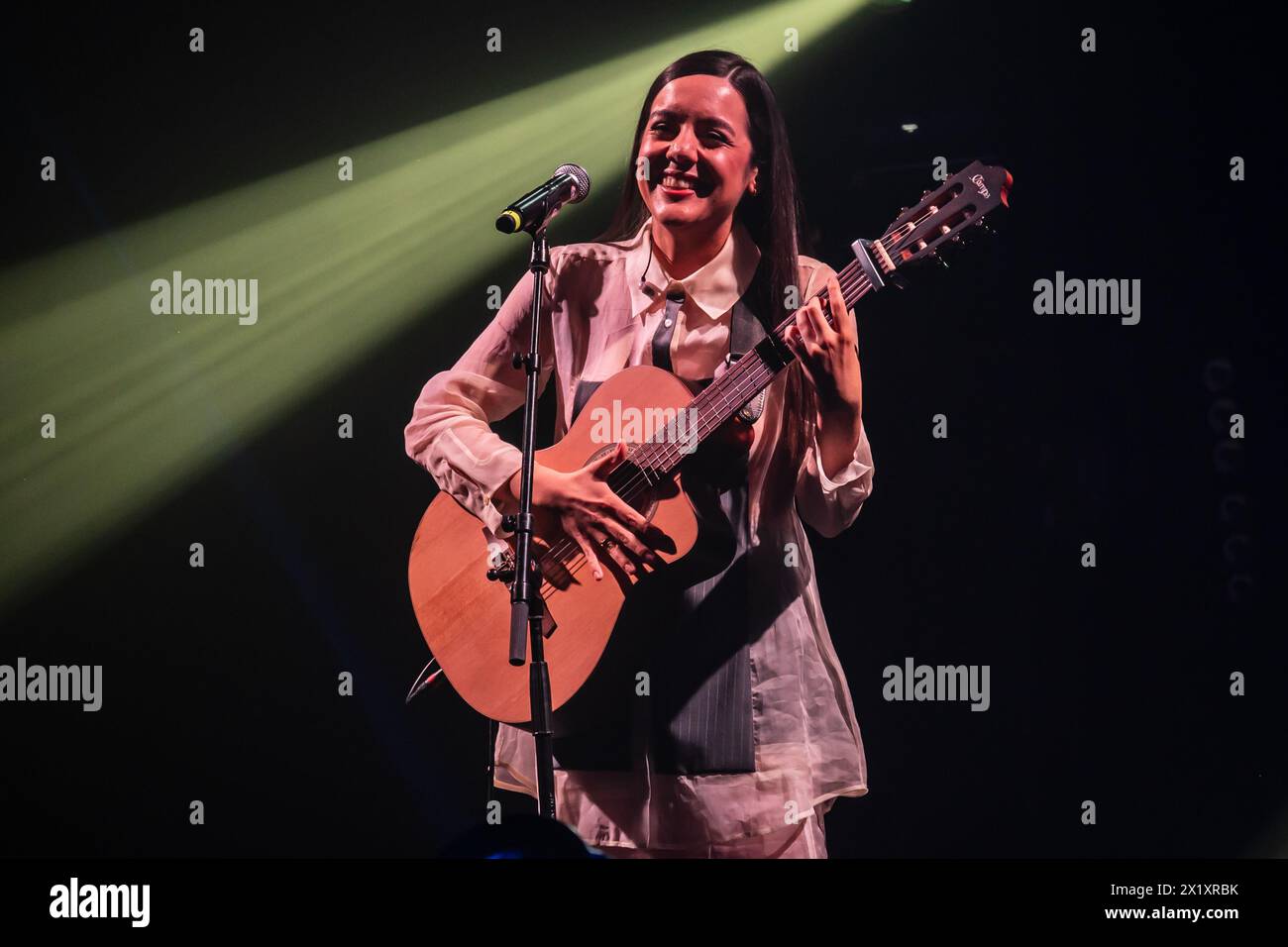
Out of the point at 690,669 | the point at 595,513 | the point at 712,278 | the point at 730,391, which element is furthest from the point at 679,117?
the point at 690,669

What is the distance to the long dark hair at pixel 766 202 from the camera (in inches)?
133

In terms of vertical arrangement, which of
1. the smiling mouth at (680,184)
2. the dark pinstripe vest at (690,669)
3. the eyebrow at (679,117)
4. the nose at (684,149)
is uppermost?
the eyebrow at (679,117)

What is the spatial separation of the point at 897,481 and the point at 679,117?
108 centimetres

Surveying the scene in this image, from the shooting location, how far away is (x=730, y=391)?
130 inches

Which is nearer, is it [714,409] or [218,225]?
[714,409]

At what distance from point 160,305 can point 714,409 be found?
1.54 meters

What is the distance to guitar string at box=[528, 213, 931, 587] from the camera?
3291 mm

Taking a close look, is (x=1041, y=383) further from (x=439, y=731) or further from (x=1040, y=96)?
(x=439, y=731)

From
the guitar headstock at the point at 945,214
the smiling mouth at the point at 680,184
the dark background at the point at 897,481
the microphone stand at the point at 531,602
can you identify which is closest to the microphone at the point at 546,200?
the microphone stand at the point at 531,602

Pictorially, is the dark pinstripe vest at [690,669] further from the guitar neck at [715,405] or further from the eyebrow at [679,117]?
the eyebrow at [679,117]

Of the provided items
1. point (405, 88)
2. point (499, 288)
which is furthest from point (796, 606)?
point (405, 88)

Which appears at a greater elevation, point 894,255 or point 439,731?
point 894,255

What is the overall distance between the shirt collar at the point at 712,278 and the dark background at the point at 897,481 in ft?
0.64
